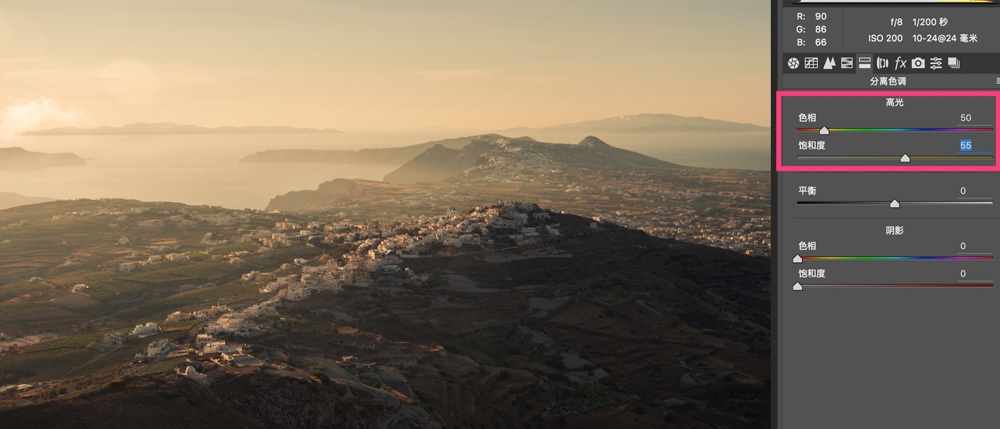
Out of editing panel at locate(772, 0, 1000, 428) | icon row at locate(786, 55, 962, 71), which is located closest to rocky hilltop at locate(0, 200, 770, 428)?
editing panel at locate(772, 0, 1000, 428)

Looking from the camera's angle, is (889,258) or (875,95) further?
(875,95)

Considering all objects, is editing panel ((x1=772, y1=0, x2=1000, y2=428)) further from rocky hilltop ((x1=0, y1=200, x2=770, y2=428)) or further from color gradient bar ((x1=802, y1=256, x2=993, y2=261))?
rocky hilltop ((x1=0, y1=200, x2=770, y2=428))

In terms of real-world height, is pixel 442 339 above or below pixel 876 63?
below

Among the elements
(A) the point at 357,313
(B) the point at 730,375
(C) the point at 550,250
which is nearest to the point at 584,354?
(B) the point at 730,375

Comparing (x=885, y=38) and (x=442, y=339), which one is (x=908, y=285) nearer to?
(x=885, y=38)

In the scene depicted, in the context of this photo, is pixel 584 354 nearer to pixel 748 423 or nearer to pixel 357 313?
pixel 748 423

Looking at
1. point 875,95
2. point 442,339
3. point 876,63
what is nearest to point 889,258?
point 875,95

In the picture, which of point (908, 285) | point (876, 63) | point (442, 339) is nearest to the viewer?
point (908, 285)
